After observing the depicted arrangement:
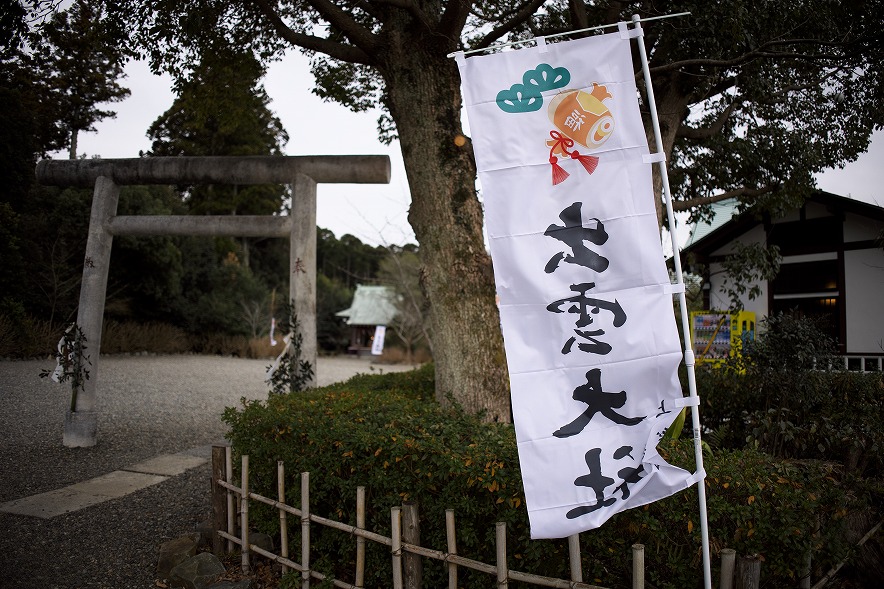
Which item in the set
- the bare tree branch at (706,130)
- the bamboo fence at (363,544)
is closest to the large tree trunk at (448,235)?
the bamboo fence at (363,544)

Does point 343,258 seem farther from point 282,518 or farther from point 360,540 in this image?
point 360,540

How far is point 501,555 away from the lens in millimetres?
2705

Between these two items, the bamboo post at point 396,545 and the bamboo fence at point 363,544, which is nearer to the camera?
the bamboo fence at point 363,544

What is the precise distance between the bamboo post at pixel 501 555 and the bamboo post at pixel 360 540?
94 centimetres

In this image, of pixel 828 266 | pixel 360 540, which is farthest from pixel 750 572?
pixel 828 266

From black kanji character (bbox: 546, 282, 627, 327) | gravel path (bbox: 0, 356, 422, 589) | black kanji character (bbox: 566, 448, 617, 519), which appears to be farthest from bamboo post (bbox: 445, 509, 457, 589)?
gravel path (bbox: 0, 356, 422, 589)

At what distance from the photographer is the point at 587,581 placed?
278cm

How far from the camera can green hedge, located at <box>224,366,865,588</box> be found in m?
2.65

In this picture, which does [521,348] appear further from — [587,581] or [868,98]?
[868,98]

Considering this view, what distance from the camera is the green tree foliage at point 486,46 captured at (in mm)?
5207

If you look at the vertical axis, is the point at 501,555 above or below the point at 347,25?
below

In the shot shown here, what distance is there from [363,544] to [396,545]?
345mm

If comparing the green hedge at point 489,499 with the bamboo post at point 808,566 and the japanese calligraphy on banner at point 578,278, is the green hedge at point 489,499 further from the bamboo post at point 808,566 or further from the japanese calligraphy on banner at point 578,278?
the japanese calligraphy on banner at point 578,278

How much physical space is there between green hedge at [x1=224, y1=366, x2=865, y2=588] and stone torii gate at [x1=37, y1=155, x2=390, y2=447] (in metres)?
3.10
